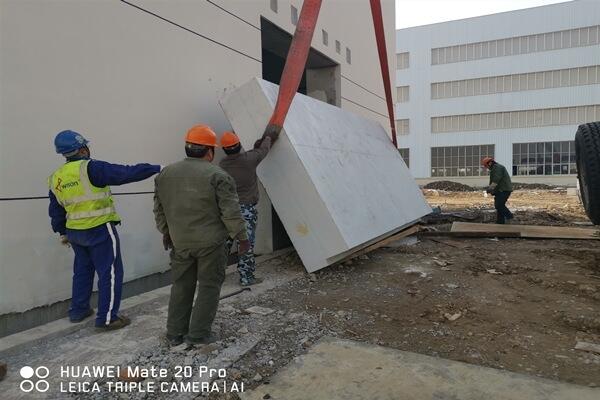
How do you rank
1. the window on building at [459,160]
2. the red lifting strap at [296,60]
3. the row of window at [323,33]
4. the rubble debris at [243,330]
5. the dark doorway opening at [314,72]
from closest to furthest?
the rubble debris at [243,330], the red lifting strap at [296,60], the row of window at [323,33], the dark doorway opening at [314,72], the window on building at [459,160]

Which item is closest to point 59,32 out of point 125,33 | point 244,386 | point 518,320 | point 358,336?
point 125,33

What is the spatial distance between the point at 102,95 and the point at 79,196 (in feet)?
4.11

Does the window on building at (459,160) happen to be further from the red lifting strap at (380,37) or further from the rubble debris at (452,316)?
the rubble debris at (452,316)

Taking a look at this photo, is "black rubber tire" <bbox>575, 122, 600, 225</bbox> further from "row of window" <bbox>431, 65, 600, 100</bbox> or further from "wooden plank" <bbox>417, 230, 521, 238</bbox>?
"row of window" <bbox>431, 65, 600, 100</bbox>

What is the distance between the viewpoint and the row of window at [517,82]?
30655 mm

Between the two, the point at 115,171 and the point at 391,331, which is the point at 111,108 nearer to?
the point at 115,171

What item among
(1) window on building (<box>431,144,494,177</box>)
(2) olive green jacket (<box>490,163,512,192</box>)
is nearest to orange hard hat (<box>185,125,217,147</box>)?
(2) olive green jacket (<box>490,163,512,192</box>)

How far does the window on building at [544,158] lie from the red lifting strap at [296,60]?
102ft

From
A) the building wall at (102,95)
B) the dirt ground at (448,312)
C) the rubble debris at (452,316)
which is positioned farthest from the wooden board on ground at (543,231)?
the building wall at (102,95)

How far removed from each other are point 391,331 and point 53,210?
2940 millimetres

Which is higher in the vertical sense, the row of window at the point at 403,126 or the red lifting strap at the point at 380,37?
the row of window at the point at 403,126

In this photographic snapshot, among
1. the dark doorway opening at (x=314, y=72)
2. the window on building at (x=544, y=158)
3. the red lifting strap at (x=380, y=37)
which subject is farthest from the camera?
the window on building at (x=544, y=158)

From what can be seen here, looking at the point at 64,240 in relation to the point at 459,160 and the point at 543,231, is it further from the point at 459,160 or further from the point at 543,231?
the point at 459,160

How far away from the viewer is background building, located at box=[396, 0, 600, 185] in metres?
30.9
